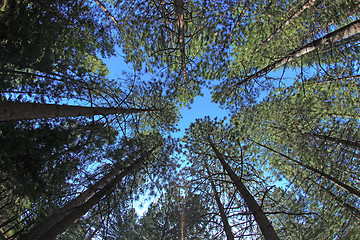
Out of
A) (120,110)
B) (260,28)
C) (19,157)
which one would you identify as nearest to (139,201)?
(120,110)

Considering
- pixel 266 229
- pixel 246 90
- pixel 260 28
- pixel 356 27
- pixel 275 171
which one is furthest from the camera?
pixel 275 171

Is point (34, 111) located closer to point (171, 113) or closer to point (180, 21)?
point (180, 21)

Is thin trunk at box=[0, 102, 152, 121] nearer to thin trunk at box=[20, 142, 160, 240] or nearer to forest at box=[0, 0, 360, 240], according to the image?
forest at box=[0, 0, 360, 240]

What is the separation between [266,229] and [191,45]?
5.90 meters

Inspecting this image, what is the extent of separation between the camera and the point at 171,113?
8.57 meters

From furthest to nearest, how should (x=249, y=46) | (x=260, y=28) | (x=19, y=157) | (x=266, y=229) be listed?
(x=249, y=46)
(x=260, y=28)
(x=19, y=157)
(x=266, y=229)

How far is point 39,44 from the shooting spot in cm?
428

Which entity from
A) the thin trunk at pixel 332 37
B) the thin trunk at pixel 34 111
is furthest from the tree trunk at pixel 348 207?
the thin trunk at pixel 34 111

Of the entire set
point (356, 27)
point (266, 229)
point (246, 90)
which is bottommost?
point (266, 229)

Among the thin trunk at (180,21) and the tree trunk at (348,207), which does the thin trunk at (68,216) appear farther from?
the tree trunk at (348,207)

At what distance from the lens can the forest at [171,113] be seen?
3947mm

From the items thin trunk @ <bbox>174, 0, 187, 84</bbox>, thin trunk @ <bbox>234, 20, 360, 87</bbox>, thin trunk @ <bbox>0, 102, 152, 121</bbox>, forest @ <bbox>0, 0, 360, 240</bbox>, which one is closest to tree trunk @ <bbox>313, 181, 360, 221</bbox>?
forest @ <bbox>0, 0, 360, 240</bbox>

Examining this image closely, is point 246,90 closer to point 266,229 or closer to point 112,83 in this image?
point 266,229

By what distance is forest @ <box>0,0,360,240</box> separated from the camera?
3.95 m
